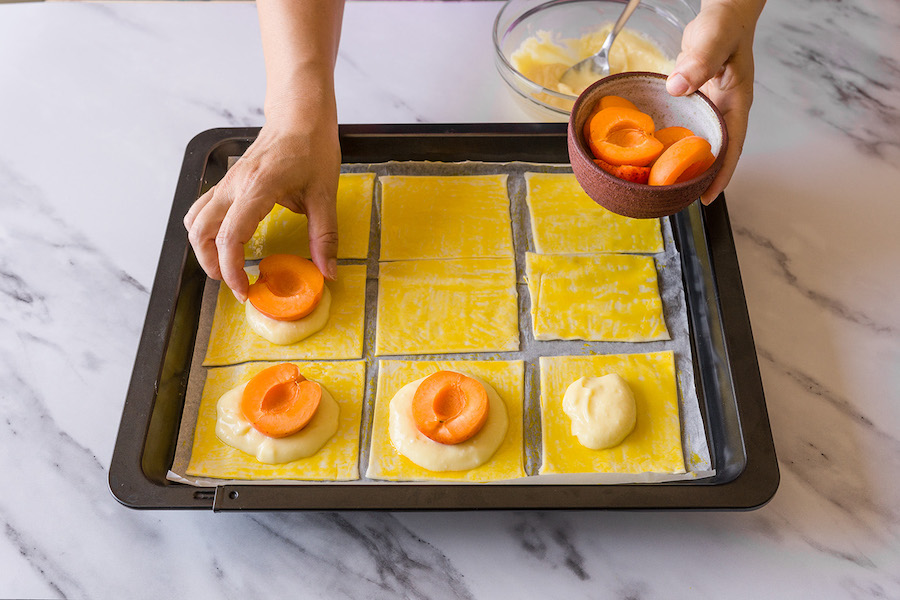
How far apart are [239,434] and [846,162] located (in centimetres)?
161

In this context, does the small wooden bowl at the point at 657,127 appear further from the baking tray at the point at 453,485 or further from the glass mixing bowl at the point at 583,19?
the glass mixing bowl at the point at 583,19

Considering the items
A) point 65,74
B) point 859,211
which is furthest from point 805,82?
point 65,74

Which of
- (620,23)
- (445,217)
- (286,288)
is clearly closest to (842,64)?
(620,23)

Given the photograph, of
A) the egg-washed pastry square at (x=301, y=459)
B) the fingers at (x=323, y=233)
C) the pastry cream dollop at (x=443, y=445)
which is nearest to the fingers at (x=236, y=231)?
the fingers at (x=323, y=233)

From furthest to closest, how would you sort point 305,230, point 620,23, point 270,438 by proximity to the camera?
point 620,23, point 305,230, point 270,438

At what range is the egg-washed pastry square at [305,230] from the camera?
1.62m

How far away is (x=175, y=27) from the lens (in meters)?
2.07

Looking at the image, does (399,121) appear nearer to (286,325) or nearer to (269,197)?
(269,197)

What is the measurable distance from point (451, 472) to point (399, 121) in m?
0.99

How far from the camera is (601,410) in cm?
136

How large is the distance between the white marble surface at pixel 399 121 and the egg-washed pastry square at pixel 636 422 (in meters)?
0.10

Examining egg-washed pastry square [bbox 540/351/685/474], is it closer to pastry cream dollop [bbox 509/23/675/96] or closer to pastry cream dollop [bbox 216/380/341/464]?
pastry cream dollop [bbox 216/380/341/464]

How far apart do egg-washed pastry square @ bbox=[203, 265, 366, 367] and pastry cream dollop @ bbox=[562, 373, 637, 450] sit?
0.46 meters

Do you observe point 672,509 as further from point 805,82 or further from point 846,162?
point 805,82
